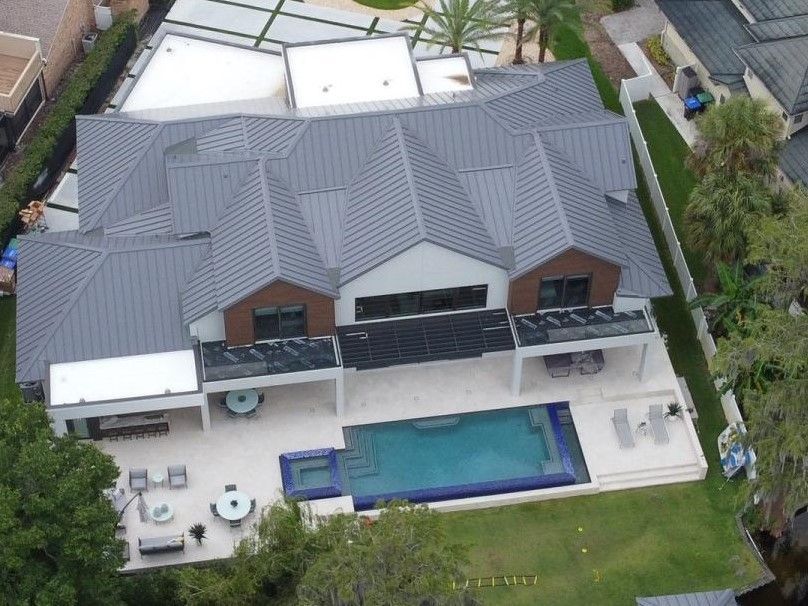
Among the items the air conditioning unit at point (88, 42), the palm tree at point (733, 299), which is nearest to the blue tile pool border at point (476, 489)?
the palm tree at point (733, 299)

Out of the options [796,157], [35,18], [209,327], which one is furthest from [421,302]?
[35,18]

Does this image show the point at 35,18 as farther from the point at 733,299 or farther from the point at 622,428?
the point at 733,299

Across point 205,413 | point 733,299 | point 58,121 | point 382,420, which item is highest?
point 58,121

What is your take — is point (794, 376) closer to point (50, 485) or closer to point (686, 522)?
point (686, 522)

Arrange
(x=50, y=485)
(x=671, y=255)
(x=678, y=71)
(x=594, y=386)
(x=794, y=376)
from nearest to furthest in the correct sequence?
(x=50, y=485)
(x=794, y=376)
(x=594, y=386)
(x=671, y=255)
(x=678, y=71)

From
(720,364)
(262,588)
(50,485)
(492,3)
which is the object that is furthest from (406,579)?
(492,3)

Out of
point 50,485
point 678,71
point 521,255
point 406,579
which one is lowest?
point 406,579

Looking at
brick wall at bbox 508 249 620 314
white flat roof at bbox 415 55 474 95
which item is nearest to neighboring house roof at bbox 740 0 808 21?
white flat roof at bbox 415 55 474 95
